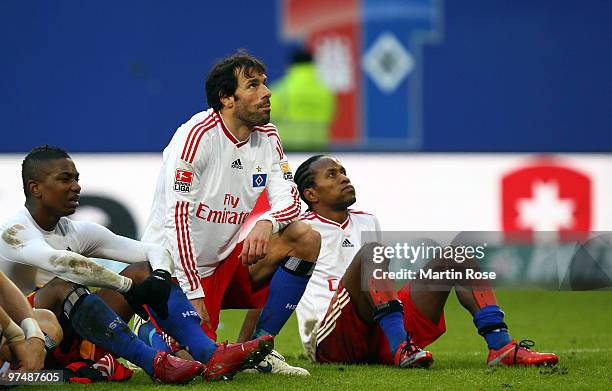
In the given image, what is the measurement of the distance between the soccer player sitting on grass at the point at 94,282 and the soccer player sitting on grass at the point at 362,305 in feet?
2.95

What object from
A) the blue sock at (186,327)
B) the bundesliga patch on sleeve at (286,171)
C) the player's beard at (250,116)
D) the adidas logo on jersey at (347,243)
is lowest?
the blue sock at (186,327)

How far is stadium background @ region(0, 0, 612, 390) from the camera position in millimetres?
11766

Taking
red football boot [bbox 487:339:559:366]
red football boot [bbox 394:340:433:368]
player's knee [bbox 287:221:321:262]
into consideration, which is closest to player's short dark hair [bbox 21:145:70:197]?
player's knee [bbox 287:221:321:262]

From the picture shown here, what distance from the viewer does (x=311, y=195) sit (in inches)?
257

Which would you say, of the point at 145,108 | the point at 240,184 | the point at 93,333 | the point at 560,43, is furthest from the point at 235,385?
the point at 560,43

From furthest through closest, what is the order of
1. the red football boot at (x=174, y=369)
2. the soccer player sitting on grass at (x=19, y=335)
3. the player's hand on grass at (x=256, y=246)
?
the player's hand on grass at (x=256, y=246) → the red football boot at (x=174, y=369) → the soccer player sitting on grass at (x=19, y=335)

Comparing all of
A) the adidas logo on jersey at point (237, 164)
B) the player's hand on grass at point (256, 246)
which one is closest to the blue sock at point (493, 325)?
the player's hand on grass at point (256, 246)

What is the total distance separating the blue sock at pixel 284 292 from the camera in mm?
5762

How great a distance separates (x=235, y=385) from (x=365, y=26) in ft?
23.6

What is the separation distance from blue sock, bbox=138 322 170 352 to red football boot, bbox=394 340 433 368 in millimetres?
1062

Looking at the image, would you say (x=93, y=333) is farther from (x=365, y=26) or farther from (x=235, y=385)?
(x=365, y=26)

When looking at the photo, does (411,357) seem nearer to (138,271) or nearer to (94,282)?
(138,271)

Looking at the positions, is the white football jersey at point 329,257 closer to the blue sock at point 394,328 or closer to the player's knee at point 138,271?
the blue sock at point 394,328

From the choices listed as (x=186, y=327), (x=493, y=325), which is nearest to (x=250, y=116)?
(x=186, y=327)
